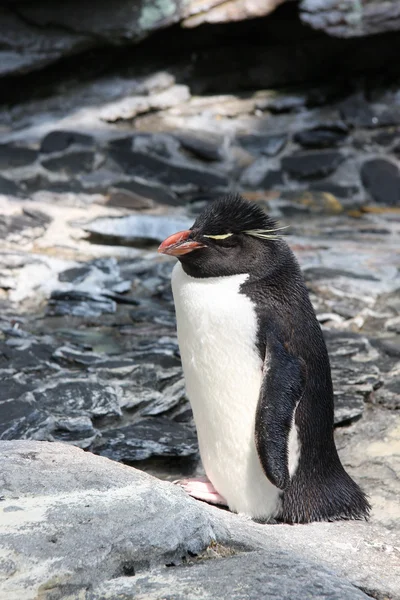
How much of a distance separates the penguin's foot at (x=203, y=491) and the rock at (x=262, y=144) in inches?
129

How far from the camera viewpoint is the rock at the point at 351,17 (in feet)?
16.6

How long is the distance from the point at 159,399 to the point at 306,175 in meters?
2.71

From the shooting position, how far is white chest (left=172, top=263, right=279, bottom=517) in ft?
6.63

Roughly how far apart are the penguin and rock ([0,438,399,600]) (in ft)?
0.49

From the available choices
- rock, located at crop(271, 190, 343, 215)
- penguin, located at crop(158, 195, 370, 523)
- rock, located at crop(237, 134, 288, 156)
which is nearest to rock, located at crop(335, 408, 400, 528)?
penguin, located at crop(158, 195, 370, 523)

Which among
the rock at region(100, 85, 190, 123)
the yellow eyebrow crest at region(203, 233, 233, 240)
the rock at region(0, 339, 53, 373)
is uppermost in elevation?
the rock at region(100, 85, 190, 123)

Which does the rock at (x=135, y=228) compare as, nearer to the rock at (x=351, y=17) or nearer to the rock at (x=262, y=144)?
the rock at (x=262, y=144)

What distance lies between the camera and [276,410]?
6.38ft

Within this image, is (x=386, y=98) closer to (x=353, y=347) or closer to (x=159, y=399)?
(x=353, y=347)

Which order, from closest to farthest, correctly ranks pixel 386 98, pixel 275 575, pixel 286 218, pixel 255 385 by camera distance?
pixel 275 575, pixel 255 385, pixel 286 218, pixel 386 98

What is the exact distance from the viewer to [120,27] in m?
5.05

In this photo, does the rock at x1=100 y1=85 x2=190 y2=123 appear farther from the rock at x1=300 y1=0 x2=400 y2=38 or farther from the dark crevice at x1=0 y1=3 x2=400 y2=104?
the rock at x1=300 y1=0 x2=400 y2=38

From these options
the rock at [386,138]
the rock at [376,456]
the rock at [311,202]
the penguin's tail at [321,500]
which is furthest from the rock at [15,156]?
the penguin's tail at [321,500]

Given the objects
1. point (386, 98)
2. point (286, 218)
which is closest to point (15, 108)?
point (286, 218)
